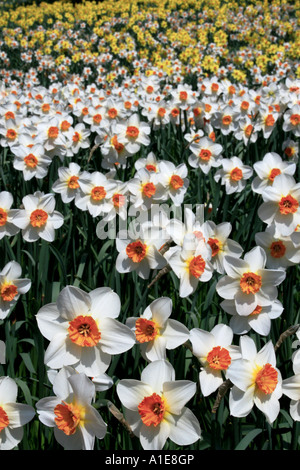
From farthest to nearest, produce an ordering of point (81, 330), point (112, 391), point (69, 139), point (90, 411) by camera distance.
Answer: point (69, 139)
point (112, 391)
point (81, 330)
point (90, 411)

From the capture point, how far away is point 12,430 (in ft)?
3.80

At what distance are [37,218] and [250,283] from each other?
1.03 m

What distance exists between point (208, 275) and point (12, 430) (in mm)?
757

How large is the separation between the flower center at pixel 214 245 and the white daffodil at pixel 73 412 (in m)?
0.75

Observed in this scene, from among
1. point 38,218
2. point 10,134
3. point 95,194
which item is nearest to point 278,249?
point 95,194

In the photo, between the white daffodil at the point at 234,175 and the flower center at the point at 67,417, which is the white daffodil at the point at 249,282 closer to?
the flower center at the point at 67,417

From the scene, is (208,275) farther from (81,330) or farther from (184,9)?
(184,9)

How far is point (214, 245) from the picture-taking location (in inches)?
66.1

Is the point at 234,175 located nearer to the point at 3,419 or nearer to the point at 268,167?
the point at 268,167

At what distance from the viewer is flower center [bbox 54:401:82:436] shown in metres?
1.07

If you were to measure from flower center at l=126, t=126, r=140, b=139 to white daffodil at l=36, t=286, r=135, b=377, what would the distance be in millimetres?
1901

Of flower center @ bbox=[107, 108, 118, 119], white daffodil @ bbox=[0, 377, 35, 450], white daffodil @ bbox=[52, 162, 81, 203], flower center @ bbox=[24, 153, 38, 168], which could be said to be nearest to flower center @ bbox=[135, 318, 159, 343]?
white daffodil @ bbox=[0, 377, 35, 450]

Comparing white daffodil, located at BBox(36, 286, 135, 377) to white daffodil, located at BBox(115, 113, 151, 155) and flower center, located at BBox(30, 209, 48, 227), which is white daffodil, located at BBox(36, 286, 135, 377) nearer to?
flower center, located at BBox(30, 209, 48, 227)

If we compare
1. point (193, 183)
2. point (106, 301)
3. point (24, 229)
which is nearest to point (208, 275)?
point (106, 301)
